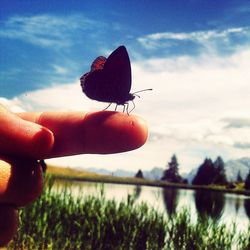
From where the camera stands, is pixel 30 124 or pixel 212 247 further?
pixel 212 247

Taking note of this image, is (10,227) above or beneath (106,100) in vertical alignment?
beneath

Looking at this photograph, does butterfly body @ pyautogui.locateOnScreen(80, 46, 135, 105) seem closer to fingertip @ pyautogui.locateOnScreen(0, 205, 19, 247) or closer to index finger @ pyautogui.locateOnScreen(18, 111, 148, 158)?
index finger @ pyautogui.locateOnScreen(18, 111, 148, 158)

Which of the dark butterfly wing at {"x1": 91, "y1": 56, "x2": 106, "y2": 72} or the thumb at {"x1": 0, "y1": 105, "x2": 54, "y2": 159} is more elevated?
the dark butterfly wing at {"x1": 91, "y1": 56, "x2": 106, "y2": 72}

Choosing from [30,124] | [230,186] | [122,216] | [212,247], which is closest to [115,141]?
[30,124]

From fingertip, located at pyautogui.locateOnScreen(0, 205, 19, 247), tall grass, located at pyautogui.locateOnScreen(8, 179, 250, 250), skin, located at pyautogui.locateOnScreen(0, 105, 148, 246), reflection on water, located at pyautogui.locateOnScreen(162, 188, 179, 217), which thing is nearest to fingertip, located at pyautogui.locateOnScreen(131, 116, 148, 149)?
skin, located at pyautogui.locateOnScreen(0, 105, 148, 246)

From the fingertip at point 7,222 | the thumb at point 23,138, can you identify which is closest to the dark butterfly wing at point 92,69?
the thumb at point 23,138

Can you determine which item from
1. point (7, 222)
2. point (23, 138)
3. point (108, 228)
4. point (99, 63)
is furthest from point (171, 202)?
point (23, 138)

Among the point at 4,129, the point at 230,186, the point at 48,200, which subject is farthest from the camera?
the point at 230,186

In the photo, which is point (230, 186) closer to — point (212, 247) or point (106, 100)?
point (212, 247)
